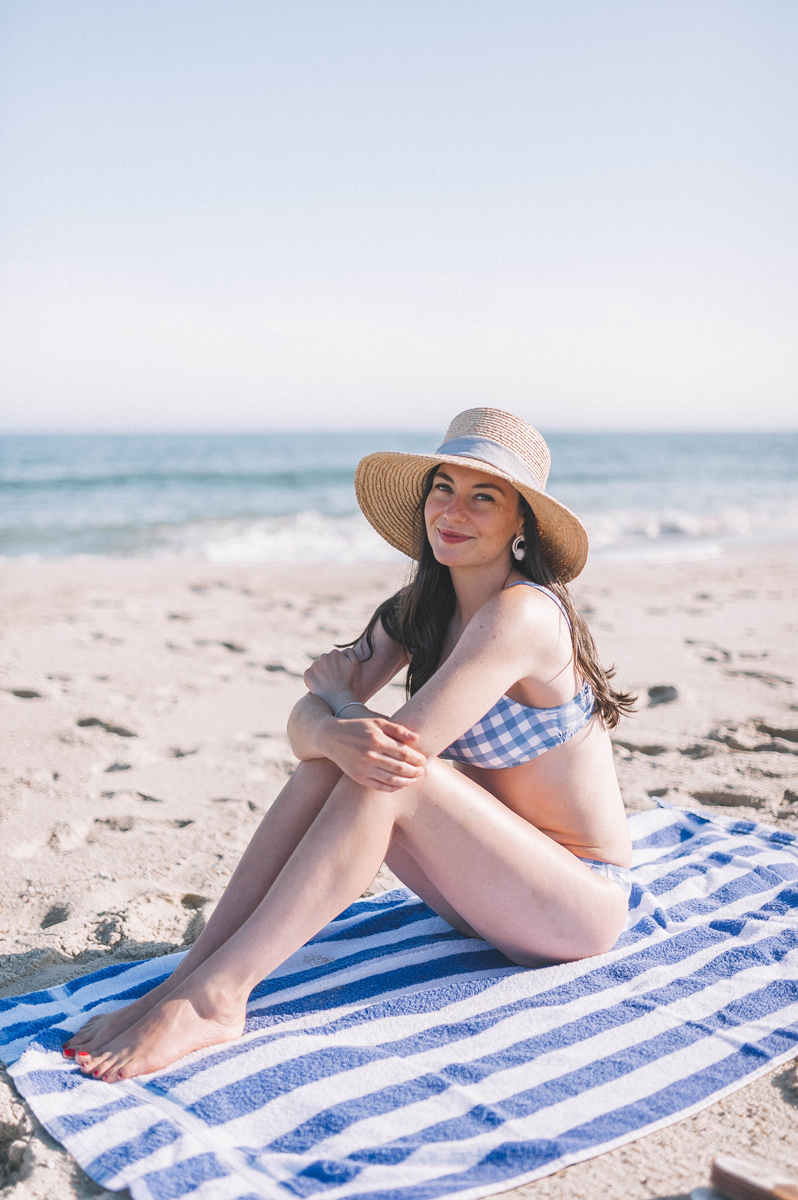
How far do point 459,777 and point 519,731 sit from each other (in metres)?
0.28

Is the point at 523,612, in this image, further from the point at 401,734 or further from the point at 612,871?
the point at 612,871

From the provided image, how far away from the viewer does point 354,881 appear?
2.15m

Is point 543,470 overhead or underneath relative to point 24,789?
overhead

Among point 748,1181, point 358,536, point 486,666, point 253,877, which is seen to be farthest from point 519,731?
point 358,536

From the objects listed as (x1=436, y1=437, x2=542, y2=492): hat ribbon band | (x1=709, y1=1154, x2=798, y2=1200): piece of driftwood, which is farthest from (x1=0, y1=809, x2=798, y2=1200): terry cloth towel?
(x1=436, y1=437, x2=542, y2=492): hat ribbon band

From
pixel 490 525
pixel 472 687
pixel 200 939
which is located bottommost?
pixel 200 939

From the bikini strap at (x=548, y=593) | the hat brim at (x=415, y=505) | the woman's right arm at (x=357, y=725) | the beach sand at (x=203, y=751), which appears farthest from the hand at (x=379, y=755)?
the beach sand at (x=203, y=751)

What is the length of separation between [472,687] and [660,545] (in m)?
11.8

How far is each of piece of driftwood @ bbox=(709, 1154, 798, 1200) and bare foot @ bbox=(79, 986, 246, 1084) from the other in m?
1.07

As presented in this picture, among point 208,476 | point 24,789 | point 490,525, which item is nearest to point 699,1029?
point 490,525

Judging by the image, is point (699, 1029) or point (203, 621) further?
point (203, 621)

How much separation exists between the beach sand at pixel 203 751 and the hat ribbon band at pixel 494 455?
155 centimetres

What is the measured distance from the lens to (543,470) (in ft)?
8.81

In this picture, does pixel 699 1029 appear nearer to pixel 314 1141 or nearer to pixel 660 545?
pixel 314 1141
